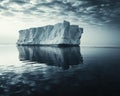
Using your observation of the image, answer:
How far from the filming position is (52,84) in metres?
13.2

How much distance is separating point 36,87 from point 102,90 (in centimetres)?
419

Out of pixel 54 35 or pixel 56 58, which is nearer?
pixel 56 58

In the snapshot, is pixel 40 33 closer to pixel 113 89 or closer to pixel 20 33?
pixel 20 33

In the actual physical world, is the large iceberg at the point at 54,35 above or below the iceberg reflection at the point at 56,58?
above

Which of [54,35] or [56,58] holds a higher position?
[54,35]

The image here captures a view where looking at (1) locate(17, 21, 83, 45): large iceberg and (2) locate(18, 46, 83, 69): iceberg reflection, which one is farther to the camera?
(1) locate(17, 21, 83, 45): large iceberg

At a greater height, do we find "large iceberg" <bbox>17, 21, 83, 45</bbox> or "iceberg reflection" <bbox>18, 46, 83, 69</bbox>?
"large iceberg" <bbox>17, 21, 83, 45</bbox>

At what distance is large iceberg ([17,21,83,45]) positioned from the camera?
287ft

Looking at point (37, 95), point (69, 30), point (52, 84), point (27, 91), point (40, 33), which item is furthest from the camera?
point (40, 33)

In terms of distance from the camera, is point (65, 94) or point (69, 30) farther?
point (69, 30)

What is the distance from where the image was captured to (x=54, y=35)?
312 ft

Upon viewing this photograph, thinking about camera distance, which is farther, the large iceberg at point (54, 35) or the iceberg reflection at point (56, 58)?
→ the large iceberg at point (54, 35)

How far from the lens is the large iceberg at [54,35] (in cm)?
8750

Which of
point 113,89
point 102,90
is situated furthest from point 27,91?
point 113,89
